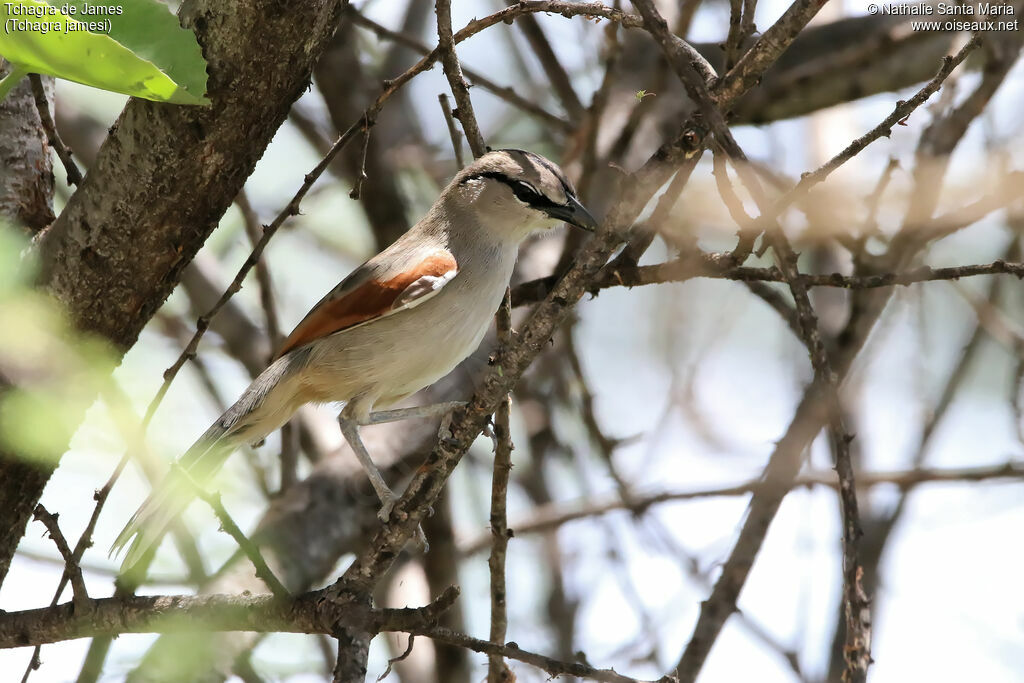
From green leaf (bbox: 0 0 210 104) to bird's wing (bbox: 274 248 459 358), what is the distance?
1.30 meters

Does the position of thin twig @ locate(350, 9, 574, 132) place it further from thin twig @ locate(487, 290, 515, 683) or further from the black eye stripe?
thin twig @ locate(487, 290, 515, 683)

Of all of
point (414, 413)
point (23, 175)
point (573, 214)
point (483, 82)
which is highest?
point (483, 82)

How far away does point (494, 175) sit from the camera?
4129 millimetres

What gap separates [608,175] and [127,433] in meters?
3.84

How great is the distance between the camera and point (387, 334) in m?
3.72

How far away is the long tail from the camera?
326 cm

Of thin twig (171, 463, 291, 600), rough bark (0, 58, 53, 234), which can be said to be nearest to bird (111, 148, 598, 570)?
thin twig (171, 463, 291, 600)

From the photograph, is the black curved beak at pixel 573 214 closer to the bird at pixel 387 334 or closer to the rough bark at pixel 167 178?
the bird at pixel 387 334

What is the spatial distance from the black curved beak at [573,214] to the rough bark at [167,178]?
49.9 inches

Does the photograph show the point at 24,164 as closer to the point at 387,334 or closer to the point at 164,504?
the point at 164,504

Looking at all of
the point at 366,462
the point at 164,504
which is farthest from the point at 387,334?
the point at 164,504

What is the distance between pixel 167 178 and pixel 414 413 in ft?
3.93

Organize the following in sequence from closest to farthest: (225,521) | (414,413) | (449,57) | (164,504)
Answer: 1. (225,521)
2. (449,57)
3. (164,504)
4. (414,413)

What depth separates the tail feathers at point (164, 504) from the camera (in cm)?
319
